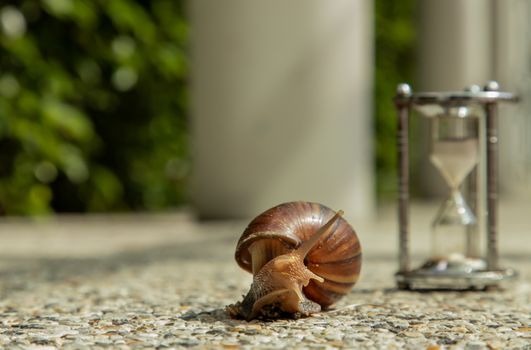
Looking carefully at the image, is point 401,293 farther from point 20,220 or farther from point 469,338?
point 20,220

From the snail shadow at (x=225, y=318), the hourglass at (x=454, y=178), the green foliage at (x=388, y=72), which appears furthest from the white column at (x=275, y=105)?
the green foliage at (x=388, y=72)

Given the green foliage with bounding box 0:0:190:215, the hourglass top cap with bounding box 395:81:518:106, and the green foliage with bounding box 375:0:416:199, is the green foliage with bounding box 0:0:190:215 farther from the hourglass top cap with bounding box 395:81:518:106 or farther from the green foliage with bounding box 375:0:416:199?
the hourglass top cap with bounding box 395:81:518:106

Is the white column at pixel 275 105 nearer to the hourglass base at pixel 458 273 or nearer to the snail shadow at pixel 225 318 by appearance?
the hourglass base at pixel 458 273

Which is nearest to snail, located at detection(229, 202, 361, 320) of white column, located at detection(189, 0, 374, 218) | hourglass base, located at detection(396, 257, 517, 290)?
hourglass base, located at detection(396, 257, 517, 290)

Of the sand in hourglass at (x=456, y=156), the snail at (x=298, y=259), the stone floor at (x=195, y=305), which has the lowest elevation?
the stone floor at (x=195, y=305)

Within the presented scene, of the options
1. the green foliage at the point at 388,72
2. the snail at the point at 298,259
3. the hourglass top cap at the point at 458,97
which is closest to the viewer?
the snail at the point at 298,259

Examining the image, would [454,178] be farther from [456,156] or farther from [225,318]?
[225,318]

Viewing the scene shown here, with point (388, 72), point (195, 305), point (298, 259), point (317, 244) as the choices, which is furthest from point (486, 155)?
point (388, 72)

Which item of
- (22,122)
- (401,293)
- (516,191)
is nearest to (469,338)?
(401,293)
